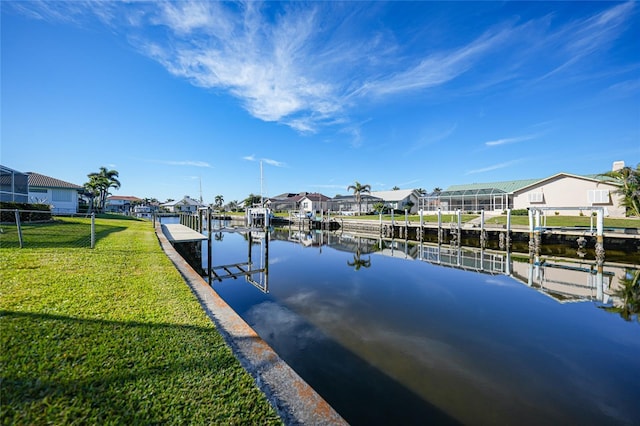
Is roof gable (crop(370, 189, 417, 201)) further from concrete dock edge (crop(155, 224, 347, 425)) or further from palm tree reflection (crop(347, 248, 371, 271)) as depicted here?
concrete dock edge (crop(155, 224, 347, 425))

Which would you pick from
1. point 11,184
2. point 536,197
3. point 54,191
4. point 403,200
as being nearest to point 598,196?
point 536,197

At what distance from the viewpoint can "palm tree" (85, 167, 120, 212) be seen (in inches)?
1685

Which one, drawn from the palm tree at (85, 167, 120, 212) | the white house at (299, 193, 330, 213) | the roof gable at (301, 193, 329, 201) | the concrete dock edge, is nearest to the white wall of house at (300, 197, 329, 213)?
the white house at (299, 193, 330, 213)

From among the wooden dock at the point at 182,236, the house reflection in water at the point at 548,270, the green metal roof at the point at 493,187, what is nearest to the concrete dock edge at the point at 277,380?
the house reflection in water at the point at 548,270

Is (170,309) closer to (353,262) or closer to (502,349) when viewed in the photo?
(502,349)

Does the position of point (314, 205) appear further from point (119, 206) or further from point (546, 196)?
point (119, 206)

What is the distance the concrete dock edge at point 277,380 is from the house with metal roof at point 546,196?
84.9ft

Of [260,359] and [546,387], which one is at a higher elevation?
[260,359]

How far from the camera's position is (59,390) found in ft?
7.63

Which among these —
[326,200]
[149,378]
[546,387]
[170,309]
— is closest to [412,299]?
[546,387]

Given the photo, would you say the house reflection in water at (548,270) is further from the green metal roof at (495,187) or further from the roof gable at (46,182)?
the roof gable at (46,182)

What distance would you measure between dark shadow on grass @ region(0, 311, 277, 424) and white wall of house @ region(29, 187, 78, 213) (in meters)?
32.2

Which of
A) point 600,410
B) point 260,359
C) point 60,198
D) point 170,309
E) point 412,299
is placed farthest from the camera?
point 60,198

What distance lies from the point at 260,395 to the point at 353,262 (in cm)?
1329
